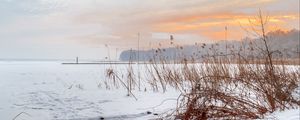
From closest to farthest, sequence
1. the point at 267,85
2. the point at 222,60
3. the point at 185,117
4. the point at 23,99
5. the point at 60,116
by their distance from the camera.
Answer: the point at 185,117, the point at 267,85, the point at 60,116, the point at 23,99, the point at 222,60

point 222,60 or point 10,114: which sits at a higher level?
point 222,60

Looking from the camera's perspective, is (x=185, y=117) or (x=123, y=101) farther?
(x=123, y=101)

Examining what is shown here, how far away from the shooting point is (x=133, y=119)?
418 centimetres

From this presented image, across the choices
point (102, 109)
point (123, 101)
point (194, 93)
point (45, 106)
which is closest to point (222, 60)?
point (123, 101)

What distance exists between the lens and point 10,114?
4375 mm

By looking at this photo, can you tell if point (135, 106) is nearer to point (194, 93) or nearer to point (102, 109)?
point (102, 109)

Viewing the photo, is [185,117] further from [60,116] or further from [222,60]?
[222,60]

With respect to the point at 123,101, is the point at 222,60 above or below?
above

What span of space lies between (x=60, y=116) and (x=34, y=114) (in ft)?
1.13

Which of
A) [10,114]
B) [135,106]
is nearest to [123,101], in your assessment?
[135,106]

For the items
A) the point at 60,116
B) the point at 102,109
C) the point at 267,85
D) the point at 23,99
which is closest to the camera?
the point at 267,85

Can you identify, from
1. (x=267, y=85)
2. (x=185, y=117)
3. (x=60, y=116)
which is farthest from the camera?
(x=60, y=116)

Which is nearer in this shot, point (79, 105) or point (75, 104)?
point (79, 105)

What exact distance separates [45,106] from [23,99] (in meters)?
0.76
